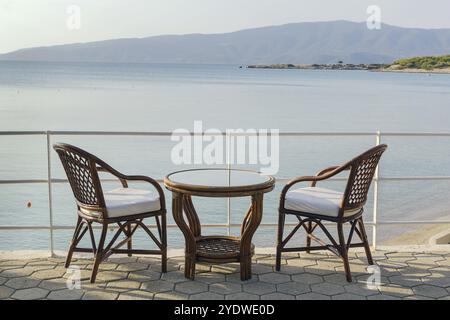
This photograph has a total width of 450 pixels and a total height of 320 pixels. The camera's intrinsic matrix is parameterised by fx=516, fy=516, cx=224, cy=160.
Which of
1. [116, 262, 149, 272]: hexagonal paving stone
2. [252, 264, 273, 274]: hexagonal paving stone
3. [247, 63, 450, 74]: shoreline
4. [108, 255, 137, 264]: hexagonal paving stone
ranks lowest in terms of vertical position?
[252, 264, 273, 274]: hexagonal paving stone

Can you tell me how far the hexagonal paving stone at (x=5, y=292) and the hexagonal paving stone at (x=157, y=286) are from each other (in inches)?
34.4

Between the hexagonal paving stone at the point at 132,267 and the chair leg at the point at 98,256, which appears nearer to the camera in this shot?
the chair leg at the point at 98,256

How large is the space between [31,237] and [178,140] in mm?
12188

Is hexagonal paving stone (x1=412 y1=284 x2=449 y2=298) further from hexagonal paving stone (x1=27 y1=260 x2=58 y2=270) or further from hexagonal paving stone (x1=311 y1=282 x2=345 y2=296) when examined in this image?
hexagonal paving stone (x1=27 y1=260 x2=58 y2=270)

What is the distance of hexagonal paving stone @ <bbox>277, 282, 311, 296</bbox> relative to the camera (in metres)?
3.53

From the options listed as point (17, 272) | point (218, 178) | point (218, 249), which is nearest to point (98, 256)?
point (17, 272)

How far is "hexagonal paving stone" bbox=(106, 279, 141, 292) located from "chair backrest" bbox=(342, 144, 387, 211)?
157 cm

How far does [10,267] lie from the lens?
3.95 m

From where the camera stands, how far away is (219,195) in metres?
3.55

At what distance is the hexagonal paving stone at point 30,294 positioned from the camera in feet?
11.1

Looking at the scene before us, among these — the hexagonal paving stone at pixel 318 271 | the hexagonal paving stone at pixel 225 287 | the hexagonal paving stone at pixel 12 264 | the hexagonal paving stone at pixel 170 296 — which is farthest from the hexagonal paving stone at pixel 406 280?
the hexagonal paving stone at pixel 12 264

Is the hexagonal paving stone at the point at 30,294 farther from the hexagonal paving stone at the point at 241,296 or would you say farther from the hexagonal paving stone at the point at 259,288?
the hexagonal paving stone at the point at 259,288

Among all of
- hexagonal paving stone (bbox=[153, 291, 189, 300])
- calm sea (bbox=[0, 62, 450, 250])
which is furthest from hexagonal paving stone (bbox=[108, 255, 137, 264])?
calm sea (bbox=[0, 62, 450, 250])

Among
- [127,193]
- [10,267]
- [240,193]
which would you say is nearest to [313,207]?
[240,193]
